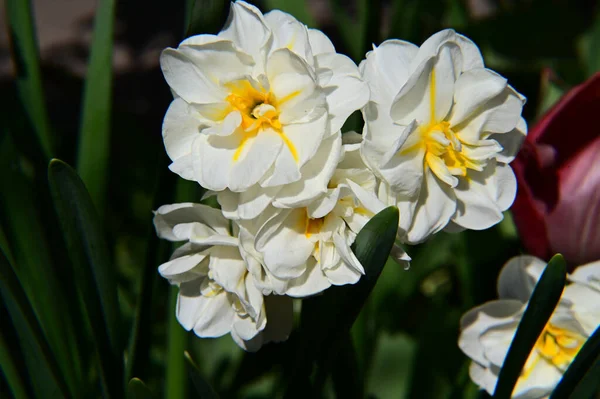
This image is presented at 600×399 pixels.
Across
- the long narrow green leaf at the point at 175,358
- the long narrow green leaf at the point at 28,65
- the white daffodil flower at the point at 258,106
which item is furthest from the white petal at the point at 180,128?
the long narrow green leaf at the point at 28,65

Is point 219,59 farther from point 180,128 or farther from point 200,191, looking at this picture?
point 200,191

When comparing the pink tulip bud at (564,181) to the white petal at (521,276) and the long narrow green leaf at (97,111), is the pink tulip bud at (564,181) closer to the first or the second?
the white petal at (521,276)

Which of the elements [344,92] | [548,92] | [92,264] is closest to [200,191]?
[92,264]

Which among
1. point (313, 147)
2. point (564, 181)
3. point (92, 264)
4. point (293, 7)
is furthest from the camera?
point (293, 7)

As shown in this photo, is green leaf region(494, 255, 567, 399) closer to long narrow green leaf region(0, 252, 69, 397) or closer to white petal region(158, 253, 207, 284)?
white petal region(158, 253, 207, 284)

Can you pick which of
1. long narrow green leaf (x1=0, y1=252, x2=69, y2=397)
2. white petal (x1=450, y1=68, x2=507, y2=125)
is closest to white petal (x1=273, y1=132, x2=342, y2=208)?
white petal (x1=450, y1=68, x2=507, y2=125)

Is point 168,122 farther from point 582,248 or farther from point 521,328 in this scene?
point 582,248
